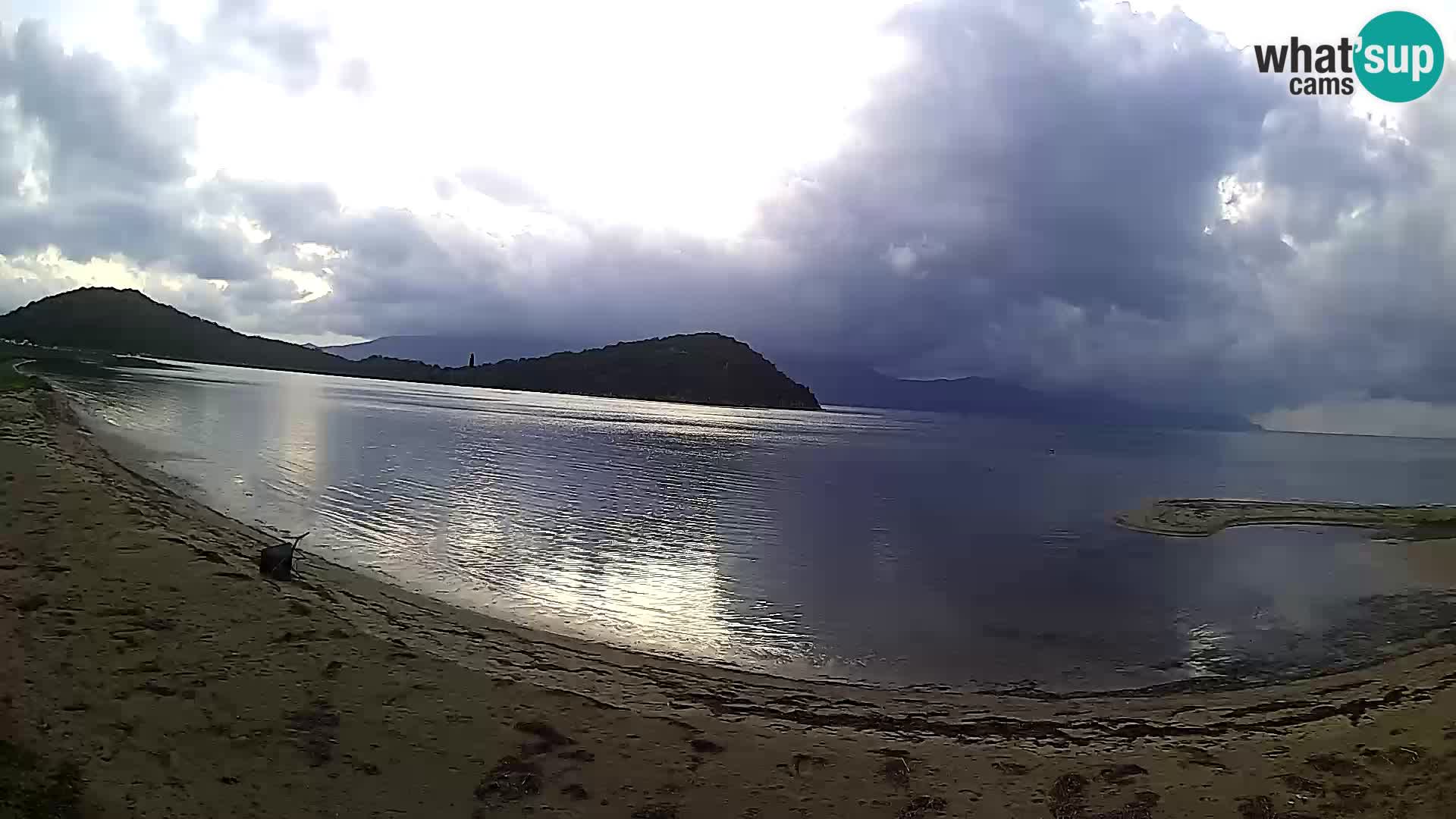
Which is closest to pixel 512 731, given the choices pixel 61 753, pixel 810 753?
pixel 810 753

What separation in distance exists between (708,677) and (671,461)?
1843 inches

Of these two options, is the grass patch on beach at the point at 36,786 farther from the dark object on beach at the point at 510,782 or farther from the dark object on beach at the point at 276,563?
the dark object on beach at the point at 276,563

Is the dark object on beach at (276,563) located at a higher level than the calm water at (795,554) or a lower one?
higher

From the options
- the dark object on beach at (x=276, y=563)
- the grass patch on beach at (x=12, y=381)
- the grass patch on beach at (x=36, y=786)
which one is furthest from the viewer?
the grass patch on beach at (x=12, y=381)

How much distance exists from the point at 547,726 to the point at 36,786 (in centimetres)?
521

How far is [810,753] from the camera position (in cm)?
1083

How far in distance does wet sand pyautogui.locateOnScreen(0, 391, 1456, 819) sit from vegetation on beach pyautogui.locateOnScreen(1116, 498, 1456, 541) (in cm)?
2699

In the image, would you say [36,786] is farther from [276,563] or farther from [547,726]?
[276,563]

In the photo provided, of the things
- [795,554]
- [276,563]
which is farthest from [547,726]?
[795,554]

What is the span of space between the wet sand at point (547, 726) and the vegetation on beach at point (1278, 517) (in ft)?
88.6

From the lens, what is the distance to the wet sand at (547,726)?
348 inches

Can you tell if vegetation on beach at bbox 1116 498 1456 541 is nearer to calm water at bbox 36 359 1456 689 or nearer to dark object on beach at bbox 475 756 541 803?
calm water at bbox 36 359 1456 689

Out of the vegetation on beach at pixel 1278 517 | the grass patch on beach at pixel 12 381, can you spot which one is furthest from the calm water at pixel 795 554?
the grass patch on beach at pixel 12 381

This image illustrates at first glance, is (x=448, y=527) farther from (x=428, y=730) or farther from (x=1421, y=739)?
(x=1421, y=739)
